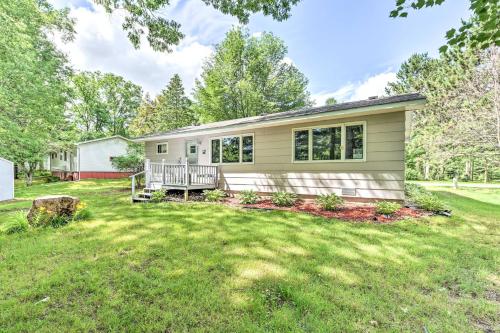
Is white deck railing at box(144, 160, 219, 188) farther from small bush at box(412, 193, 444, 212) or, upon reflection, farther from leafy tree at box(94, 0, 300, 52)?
small bush at box(412, 193, 444, 212)

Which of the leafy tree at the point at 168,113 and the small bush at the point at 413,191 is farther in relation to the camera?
the leafy tree at the point at 168,113

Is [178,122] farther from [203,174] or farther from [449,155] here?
[449,155]

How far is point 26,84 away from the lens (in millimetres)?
13633

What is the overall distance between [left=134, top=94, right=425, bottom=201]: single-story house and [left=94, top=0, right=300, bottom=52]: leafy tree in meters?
3.52

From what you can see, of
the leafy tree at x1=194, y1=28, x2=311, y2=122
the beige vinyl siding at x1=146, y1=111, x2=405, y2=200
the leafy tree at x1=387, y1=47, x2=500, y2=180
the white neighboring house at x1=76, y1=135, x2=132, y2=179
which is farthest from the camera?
the leafy tree at x1=194, y1=28, x2=311, y2=122

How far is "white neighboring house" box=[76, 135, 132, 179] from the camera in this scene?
20.6 metres

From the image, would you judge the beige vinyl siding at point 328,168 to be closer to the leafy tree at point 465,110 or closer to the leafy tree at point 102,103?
the leafy tree at point 465,110

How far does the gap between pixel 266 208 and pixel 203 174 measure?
375cm

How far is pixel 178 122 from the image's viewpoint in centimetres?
3164

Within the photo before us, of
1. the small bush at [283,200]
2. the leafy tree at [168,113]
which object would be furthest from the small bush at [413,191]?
the leafy tree at [168,113]

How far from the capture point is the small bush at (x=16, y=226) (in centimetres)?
509

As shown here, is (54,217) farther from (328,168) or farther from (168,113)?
(168,113)

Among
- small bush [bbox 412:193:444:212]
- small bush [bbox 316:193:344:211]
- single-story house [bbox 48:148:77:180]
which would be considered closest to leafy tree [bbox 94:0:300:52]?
small bush [bbox 316:193:344:211]

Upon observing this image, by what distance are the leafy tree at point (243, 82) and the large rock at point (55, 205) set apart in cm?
1892
